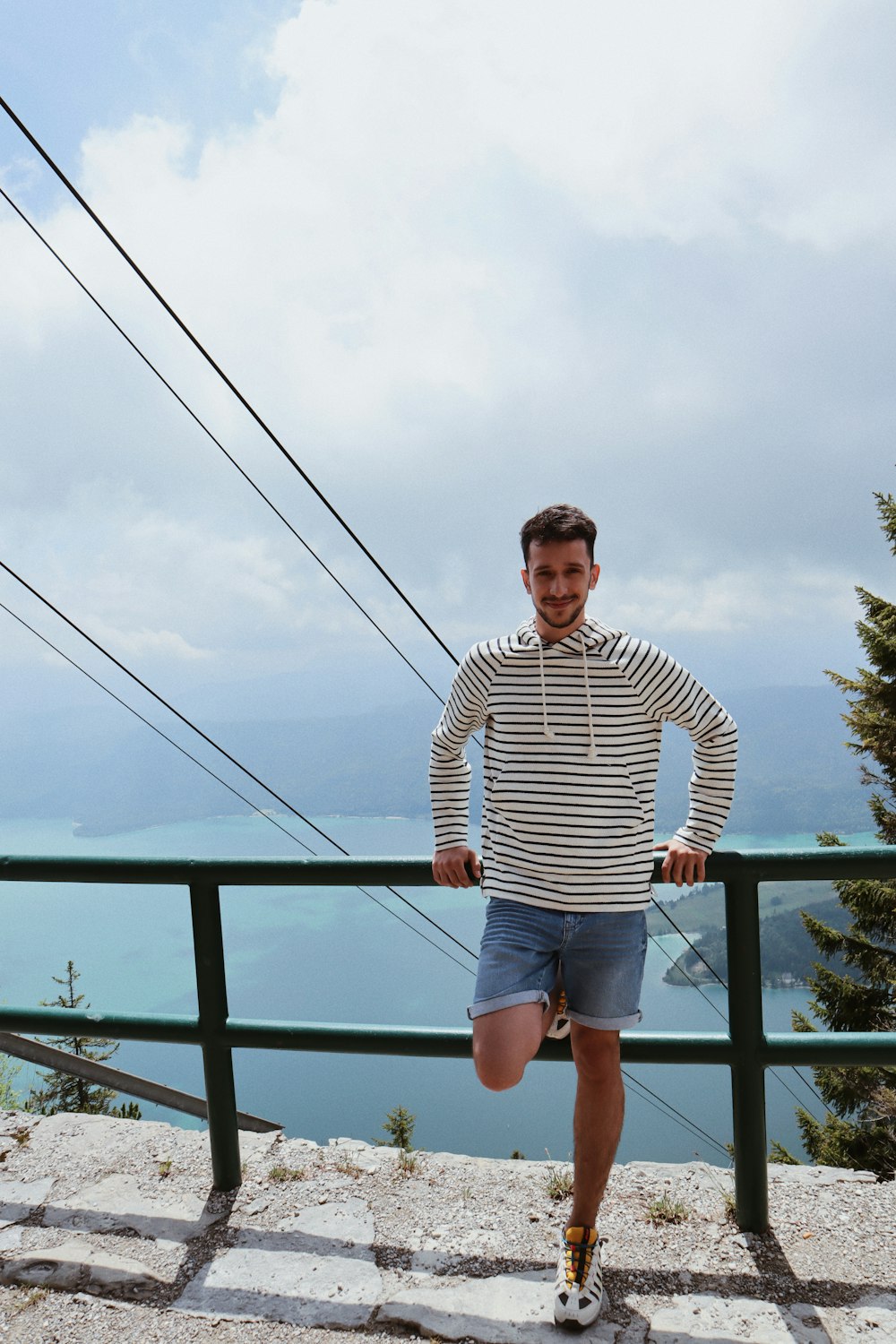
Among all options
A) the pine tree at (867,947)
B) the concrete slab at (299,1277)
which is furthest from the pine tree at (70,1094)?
the concrete slab at (299,1277)

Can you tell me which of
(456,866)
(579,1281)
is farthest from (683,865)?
(579,1281)

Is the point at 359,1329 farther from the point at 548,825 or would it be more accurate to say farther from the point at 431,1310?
the point at 548,825

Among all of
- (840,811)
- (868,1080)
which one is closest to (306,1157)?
(868,1080)

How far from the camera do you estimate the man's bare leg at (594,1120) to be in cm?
219

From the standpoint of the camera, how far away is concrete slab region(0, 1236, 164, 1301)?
91.3 inches

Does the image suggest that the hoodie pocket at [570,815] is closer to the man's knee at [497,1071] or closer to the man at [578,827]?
the man at [578,827]

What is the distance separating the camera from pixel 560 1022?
7.37 ft

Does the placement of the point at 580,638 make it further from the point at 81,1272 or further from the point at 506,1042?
the point at 81,1272

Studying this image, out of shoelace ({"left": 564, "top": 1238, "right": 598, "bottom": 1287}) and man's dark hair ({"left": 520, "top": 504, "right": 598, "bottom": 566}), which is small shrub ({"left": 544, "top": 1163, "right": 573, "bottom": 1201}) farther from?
man's dark hair ({"left": 520, "top": 504, "right": 598, "bottom": 566})

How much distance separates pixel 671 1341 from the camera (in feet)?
6.68

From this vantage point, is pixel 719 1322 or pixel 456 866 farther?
pixel 456 866

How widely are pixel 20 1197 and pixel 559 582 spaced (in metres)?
2.31

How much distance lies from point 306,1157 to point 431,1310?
857 mm

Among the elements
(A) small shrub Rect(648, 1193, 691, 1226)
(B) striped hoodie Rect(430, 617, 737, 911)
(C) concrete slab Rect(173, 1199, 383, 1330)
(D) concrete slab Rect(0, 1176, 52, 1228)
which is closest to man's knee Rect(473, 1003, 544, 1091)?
(B) striped hoodie Rect(430, 617, 737, 911)
